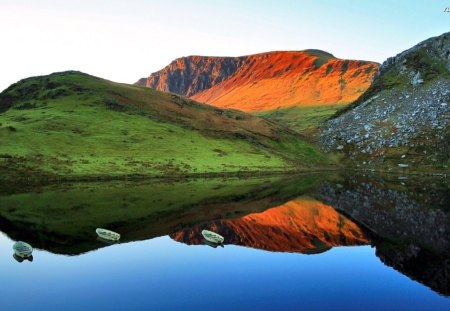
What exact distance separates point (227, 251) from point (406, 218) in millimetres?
30380

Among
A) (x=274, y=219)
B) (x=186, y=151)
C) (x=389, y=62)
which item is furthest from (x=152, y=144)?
(x=389, y=62)

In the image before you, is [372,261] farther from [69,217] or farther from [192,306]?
[69,217]

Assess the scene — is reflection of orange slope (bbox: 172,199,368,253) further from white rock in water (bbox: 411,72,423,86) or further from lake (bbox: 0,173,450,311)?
white rock in water (bbox: 411,72,423,86)

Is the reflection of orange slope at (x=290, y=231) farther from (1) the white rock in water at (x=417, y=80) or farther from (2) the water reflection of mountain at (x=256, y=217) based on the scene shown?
(1) the white rock in water at (x=417, y=80)

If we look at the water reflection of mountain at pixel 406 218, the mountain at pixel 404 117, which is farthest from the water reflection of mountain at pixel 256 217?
the mountain at pixel 404 117

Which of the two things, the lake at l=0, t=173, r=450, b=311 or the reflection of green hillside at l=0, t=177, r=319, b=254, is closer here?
the lake at l=0, t=173, r=450, b=311

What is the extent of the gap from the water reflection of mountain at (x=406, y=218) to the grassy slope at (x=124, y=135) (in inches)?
1754

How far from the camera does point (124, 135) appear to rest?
459ft

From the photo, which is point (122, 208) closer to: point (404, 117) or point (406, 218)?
point (406, 218)

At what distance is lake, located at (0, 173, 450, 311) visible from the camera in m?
30.5

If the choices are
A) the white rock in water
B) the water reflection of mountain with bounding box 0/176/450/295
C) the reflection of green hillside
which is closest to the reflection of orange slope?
the water reflection of mountain with bounding box 0/176/450/295

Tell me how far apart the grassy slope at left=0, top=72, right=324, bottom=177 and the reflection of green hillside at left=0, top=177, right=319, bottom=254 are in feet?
70.4

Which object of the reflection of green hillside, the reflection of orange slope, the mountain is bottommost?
the reflection of green hillside

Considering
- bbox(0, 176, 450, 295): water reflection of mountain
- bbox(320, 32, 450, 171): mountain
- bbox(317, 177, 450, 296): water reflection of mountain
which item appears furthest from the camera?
bbox(320, 32, 450, 171): mountain
